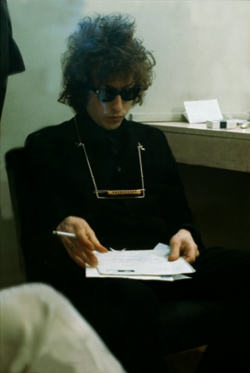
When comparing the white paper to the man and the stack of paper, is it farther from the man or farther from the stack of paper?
the stack of paper

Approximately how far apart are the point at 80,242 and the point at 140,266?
4.8 inches

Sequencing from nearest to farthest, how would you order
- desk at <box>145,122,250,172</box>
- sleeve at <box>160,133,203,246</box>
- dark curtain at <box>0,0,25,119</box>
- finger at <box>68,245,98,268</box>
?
1. dark curtain at <box>0,0,25,119</box>
2. finger at <box>68,245,98,268</box>
3. sleeve at <box>160,133,203,246</box>
4. desk at <box>145,122,250,172</box>

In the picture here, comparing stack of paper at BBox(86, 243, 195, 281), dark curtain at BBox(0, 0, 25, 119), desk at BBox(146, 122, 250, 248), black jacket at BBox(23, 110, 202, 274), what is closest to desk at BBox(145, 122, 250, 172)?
desk at BBox(146, 122, 250, 248)

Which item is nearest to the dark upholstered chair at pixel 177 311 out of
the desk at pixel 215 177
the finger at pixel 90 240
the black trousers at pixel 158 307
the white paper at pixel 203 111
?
the black trousers at pixel 158 307

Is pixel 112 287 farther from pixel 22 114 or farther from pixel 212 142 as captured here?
pixel 212 142

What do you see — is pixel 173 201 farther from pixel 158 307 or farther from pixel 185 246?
pixel 158 307

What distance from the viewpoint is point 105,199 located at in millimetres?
1063

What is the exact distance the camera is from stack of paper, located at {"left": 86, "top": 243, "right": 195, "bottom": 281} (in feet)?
3.01

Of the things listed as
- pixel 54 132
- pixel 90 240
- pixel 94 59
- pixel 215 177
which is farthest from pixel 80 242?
pixel 215 177

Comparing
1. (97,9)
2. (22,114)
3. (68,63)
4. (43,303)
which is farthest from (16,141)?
(43,303)

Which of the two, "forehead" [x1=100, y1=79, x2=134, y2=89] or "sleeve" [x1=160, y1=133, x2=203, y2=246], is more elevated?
"forehead" [x1=100, y1=79, x2=134, y2=89]

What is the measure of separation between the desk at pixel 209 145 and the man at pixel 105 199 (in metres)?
0.19

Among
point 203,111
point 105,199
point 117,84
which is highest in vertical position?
point 117,84

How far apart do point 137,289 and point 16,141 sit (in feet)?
1.26
